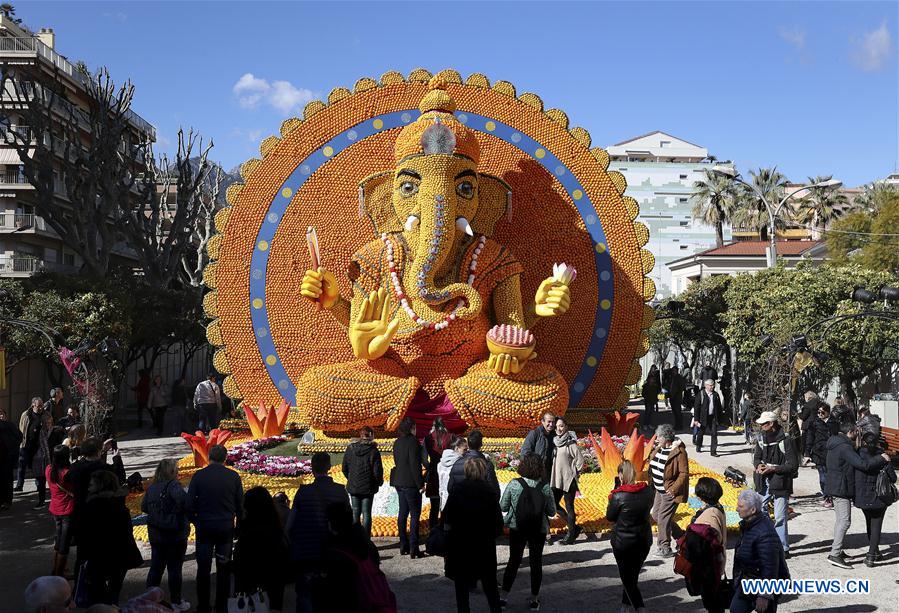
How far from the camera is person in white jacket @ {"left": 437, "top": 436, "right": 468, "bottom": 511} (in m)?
8.05

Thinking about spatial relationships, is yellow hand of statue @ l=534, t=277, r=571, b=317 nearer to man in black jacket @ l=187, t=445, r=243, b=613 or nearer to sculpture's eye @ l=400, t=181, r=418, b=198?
sculpture's eye @ l=400, t=181, r=418, b=198

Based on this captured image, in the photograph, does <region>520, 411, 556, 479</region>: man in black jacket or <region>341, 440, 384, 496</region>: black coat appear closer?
<region>341, 440, 384, 496</region>: black coat

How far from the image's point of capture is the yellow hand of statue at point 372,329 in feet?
44.2

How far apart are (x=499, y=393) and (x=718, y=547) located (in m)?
7.38

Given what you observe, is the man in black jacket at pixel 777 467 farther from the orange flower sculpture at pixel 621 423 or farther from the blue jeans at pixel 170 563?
the blue jeans at pixel 170 563

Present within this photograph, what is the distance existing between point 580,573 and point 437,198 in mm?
7319

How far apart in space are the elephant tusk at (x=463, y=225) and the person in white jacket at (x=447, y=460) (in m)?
5.80

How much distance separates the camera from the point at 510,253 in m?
14.6

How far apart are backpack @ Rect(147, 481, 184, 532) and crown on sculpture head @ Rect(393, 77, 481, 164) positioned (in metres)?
8.51

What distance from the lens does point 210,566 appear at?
702 cm

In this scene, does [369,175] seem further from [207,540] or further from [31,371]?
[31,371]

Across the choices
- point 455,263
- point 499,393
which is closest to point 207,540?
point 499,393

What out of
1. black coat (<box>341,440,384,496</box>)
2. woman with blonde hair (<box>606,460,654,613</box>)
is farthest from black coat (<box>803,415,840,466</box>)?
black coat (<box>341,440,384,496</box>)

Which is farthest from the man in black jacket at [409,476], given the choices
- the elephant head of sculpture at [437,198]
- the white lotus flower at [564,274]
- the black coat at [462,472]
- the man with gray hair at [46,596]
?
the white lotus flower at [564,274]
